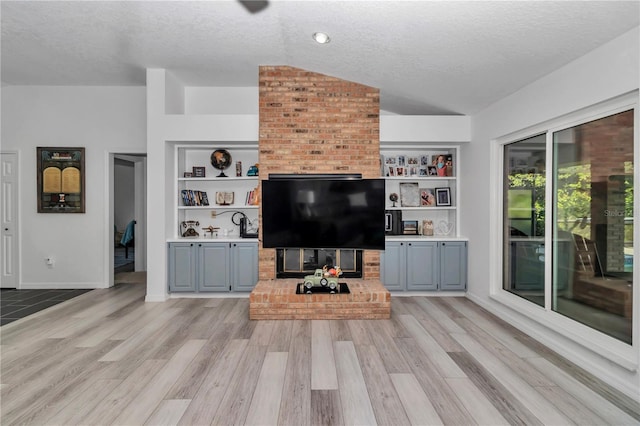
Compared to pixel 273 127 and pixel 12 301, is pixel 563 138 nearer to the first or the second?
Answer: pixel 273 127

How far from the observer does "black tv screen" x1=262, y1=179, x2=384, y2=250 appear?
4.40 meters

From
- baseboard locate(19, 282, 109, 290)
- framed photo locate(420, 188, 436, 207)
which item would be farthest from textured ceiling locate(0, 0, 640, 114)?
baseboard locate(19, 282, 109, 290)

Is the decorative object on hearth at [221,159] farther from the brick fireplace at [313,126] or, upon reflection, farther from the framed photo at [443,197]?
the framed photo at [443,197]

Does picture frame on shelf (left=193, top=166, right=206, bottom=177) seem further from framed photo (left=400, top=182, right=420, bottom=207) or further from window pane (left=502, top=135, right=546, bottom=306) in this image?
window pane (left=502, top=135, right=546, bottom=306)

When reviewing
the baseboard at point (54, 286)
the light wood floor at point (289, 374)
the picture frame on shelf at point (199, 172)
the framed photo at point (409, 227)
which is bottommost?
the light wood floor at point (289, 374)

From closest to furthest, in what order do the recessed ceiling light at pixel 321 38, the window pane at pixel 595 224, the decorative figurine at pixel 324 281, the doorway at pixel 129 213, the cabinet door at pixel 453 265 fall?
1. the window pane at pixel 595 224
2. the recessed ceiling light at pixel 321 38
3. the decorative figurine at pixel 324 281
4. the cabinet door at pixel 453 265
5. the doorway at pixel 129 213

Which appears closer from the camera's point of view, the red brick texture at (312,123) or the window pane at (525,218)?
the window pane at (525,218)

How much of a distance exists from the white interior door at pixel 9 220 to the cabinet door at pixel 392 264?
17.9 feet

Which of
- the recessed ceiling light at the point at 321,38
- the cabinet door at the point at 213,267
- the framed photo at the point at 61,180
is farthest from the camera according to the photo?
the framed photo at the point at 61,180

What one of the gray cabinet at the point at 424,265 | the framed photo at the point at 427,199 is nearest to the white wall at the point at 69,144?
the gray cabinet at the point at 424,265

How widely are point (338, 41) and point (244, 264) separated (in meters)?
2.98

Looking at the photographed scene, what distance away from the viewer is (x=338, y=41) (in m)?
3.61

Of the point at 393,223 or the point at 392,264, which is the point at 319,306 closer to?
the point at 392,264

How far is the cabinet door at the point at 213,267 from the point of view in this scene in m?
4.85
